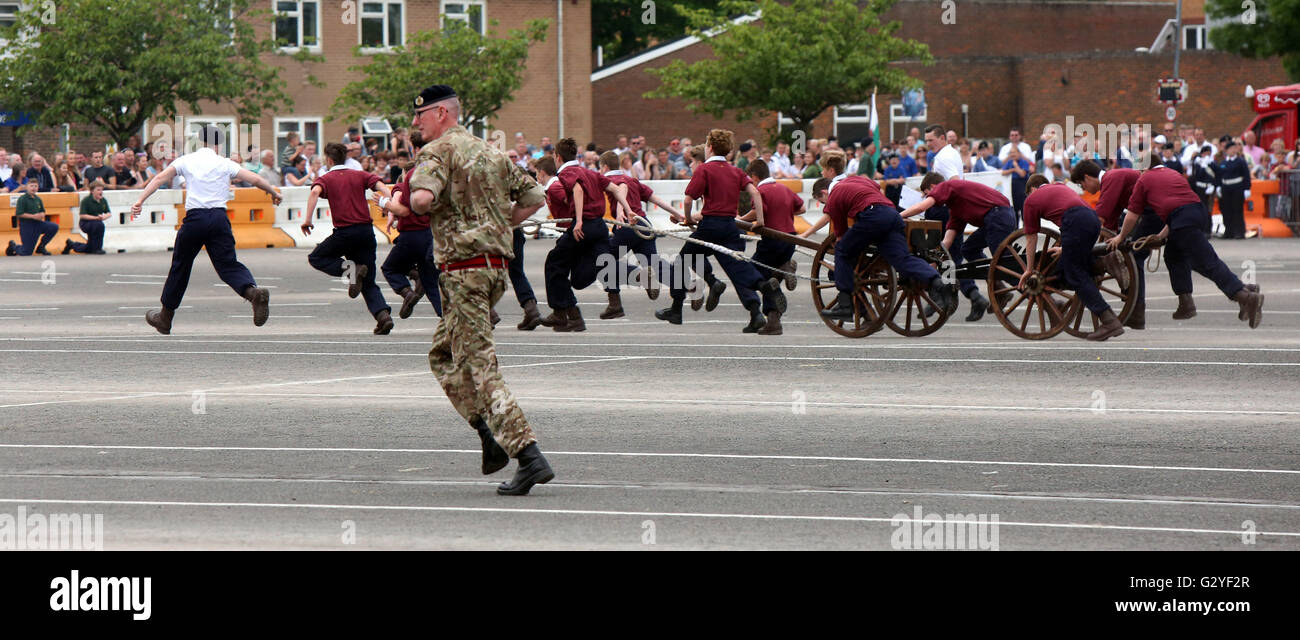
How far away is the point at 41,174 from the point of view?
2842 centimetres

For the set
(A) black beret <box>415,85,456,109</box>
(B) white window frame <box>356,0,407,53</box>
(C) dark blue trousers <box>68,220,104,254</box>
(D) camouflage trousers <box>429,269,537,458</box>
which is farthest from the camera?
(B) white window frame <box>356,0,407,53</box>

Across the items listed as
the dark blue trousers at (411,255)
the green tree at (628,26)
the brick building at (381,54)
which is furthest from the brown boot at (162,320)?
→ the green tree at (628,26)

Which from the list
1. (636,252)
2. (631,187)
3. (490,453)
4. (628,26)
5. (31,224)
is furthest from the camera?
(628,26)

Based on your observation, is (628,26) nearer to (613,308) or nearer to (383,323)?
(613,308)

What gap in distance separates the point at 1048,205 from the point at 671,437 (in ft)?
20.5

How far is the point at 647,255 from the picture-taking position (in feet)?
61.1

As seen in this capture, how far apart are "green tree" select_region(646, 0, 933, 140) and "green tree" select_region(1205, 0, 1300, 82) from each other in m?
9.90

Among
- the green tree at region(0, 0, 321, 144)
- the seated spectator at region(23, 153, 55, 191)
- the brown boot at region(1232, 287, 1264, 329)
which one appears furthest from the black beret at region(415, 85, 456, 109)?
the green tree at region(0, 0, 321, 144)

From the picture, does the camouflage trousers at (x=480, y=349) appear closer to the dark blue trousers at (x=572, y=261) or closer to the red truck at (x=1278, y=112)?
the dark blue trousers at (x=572, y=261)

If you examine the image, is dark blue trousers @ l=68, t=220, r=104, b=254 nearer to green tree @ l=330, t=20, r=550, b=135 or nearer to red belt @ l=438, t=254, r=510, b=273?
green tree @ l=330, t=20, r=550, b=135

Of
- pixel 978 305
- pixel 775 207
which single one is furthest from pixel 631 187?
pixel 978 305

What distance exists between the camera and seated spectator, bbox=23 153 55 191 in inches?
1113

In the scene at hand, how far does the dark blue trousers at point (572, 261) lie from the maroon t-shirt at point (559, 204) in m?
0.26

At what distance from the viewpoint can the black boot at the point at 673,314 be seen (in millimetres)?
17047
